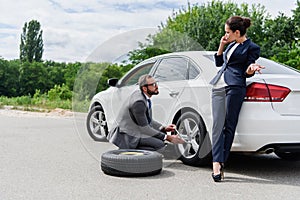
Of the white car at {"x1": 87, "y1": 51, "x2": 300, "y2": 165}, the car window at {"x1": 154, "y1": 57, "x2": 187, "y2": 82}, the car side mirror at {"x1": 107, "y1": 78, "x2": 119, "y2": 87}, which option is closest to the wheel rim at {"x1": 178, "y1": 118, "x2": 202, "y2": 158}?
the white car at {"x1": 87, "y1": 51, "x2": 300, "y2": 165}

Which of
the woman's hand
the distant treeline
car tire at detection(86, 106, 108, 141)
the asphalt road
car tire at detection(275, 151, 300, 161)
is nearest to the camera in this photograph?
the asphalt road

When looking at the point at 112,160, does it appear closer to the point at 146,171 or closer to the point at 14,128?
the point at 146,171

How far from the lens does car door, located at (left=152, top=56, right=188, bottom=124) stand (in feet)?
20.0

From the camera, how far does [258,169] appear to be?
5.98m

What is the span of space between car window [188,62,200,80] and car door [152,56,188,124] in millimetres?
83

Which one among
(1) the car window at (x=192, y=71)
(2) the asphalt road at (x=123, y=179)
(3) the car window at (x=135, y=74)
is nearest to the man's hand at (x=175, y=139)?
(2) the asphalt road at (x=123, y=179)

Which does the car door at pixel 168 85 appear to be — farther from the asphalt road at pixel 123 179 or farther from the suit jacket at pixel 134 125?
the asphalt road at pixel 123 179

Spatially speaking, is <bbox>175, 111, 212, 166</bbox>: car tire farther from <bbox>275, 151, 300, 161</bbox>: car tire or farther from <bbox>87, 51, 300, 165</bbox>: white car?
<bbox>275, 151, 300, 161</bbox>: car tire

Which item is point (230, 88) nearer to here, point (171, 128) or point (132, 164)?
point (171, 128)

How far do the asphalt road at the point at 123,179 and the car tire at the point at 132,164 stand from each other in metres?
0.09

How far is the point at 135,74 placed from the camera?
7.11m

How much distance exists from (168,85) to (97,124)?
2.64 m

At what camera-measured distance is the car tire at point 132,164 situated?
5.38 metres

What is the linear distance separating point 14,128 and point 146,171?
6.72 m
